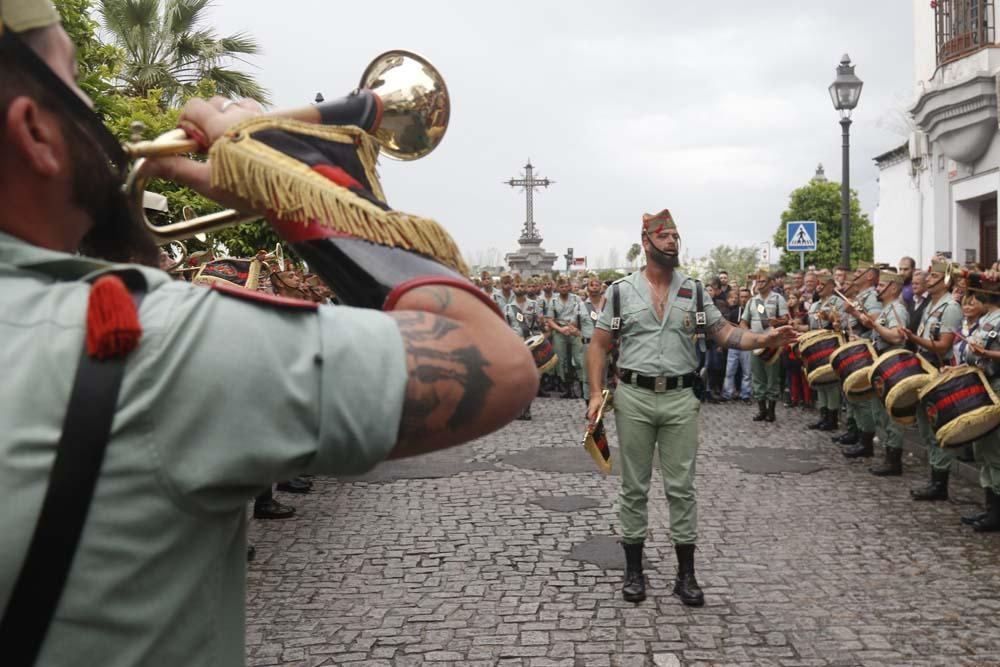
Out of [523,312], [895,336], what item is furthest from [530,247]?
[895,336]

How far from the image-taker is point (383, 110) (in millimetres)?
1325

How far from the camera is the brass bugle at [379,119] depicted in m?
1.20

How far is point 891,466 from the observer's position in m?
8.63

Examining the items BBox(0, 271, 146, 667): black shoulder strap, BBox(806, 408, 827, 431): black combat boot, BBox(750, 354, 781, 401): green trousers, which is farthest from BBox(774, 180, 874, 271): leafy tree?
BBox(0, 271, 146, 667): black shoulder strap

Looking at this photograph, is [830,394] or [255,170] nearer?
[255,170]

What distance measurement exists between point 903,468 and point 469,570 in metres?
5.52

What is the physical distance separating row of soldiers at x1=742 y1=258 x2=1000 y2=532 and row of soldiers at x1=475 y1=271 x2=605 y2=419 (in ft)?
10.9

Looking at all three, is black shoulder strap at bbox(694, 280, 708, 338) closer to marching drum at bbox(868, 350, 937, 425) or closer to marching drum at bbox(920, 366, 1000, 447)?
marching drum at bbox(920, 366, 1000, 447)

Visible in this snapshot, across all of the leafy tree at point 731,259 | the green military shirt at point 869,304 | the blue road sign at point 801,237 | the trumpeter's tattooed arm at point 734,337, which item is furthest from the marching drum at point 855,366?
the leafy tree at point 731,259

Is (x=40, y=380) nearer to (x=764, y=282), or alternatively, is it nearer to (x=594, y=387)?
(x=594, y=387)

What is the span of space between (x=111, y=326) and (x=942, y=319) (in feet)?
27.8

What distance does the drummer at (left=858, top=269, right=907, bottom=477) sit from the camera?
8625 mm

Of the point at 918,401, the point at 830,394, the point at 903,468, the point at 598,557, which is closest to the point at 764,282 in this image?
the point at 830,394

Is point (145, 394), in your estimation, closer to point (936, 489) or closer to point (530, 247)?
point (936, 489)
